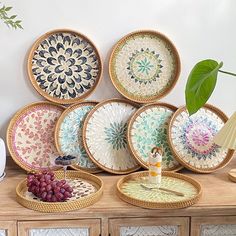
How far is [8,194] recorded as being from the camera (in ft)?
5.07

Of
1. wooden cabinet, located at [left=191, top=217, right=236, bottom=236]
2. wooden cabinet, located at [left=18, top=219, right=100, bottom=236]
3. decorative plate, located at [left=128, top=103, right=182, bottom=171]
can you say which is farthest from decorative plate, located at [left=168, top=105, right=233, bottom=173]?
wooden cabinet, located at [left=18, top=219, right=100, bottom=236]

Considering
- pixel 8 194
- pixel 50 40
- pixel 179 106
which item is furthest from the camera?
pixel 179 106

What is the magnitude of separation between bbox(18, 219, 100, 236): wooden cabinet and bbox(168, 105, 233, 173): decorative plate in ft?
1.76

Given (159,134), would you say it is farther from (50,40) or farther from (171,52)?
(50,40)

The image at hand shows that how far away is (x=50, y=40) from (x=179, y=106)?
683 mm

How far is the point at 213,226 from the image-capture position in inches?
58.1

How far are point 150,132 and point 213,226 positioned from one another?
519mm

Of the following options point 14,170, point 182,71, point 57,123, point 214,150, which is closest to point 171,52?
point 182,71

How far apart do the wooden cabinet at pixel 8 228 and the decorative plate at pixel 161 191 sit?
1.34 feet

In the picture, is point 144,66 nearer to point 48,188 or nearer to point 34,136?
point 34,136

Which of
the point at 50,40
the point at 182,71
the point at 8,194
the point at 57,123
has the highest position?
the point at 50,40

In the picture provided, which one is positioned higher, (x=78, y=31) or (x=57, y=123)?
(x=78, y=31)

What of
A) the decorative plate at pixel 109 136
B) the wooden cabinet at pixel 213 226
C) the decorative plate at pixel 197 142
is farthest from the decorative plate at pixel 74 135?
the wooden cabinet at pixel 213 226

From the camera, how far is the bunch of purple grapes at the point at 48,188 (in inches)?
56.8
